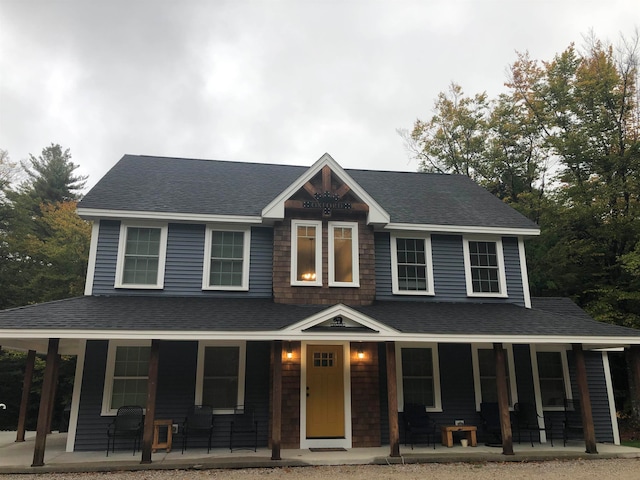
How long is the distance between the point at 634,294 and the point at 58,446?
1871 cm

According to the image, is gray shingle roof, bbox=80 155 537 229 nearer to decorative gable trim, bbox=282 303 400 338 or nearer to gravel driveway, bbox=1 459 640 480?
decorative gable trim, bbox=282 303 400 338

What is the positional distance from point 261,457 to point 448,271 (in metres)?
6.87

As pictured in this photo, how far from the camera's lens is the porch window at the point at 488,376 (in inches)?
444

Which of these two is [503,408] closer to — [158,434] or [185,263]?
[158,434]

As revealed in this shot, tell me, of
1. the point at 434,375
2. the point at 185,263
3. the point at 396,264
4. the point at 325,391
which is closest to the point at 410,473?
the point at 325,391

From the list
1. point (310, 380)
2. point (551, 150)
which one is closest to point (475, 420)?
point (310, 380)

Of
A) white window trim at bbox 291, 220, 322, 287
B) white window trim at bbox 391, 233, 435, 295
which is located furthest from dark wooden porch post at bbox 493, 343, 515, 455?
white window trim at bbox 291, 220, 322, 287

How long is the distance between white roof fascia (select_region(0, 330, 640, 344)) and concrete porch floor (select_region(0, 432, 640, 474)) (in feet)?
7.57

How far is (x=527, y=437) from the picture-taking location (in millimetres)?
11125

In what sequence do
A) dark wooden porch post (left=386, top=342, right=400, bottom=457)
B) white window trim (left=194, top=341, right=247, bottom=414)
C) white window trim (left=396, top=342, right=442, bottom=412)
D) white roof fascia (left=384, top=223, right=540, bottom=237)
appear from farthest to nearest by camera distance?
white roof fascia (left=384, top=223, right=540, bottom=237) < white window trim (left=396, top=342, right=442, bottom=412) < white window trim (left=194, top=341, right=247, bottom=414) < dark wooden porch post (left=386, top=342, right=400, bottom=457)

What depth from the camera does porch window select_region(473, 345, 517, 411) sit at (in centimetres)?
1127

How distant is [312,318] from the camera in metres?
8.95

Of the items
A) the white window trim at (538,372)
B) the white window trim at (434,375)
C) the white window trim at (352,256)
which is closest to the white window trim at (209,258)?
the white window trim at (352,256)

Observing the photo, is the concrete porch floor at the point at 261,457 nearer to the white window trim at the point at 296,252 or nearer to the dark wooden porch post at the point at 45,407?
the dark wooden porch post at the point at 45,407
